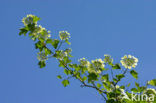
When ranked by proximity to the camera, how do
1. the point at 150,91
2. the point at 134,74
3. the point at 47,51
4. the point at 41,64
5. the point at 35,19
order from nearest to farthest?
the point at 150,91 < the point at 134,74 < the point at 35,19 < the point at 47,51 < the point at 41,64

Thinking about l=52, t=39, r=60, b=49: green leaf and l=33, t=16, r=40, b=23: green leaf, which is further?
l=52, t=39, r=60, b=49: green leaf

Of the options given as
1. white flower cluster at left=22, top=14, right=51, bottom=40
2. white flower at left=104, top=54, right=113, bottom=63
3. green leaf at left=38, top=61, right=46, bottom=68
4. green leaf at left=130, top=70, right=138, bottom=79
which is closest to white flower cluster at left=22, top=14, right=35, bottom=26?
white flower cluster at left=22, top=14, right=51, bottom=40

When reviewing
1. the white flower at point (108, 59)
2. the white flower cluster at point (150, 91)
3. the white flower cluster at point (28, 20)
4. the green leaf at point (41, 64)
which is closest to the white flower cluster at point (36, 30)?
the white flower cluster at point (28, 20)

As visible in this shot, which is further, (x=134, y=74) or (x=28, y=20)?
(x=28, y=20)

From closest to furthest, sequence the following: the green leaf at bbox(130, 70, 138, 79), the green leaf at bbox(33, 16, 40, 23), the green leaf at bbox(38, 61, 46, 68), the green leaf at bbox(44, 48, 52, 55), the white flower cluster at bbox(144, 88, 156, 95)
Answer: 1. the white flower cluster at bbox(144, 88, 156, 95)
2. the green leaf at bbox(130, 70, 138, 79)
3. the green leaf at bbox(33, 16, 40, 23)
4. the green leaf at bbox(44, 48, 52, 55)
5. the green leaf at bbox(38, 61, 46, 68)

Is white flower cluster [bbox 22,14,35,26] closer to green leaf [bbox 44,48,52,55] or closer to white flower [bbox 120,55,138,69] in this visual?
green leaf [bbox 44,48,52,55]

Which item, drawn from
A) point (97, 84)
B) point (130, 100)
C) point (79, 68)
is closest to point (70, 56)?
point (79, 68)

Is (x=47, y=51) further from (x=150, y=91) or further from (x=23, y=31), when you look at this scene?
(x=150, y=91)

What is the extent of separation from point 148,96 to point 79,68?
4.97 feet

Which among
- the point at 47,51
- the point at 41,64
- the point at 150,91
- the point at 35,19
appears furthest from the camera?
the point at 41,64

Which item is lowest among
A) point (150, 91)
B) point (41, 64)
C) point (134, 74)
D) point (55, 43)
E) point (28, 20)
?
point (150, 91)

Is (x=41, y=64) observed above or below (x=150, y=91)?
above

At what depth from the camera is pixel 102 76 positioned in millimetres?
5078

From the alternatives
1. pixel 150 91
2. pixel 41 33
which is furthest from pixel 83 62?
pixel 150 91
